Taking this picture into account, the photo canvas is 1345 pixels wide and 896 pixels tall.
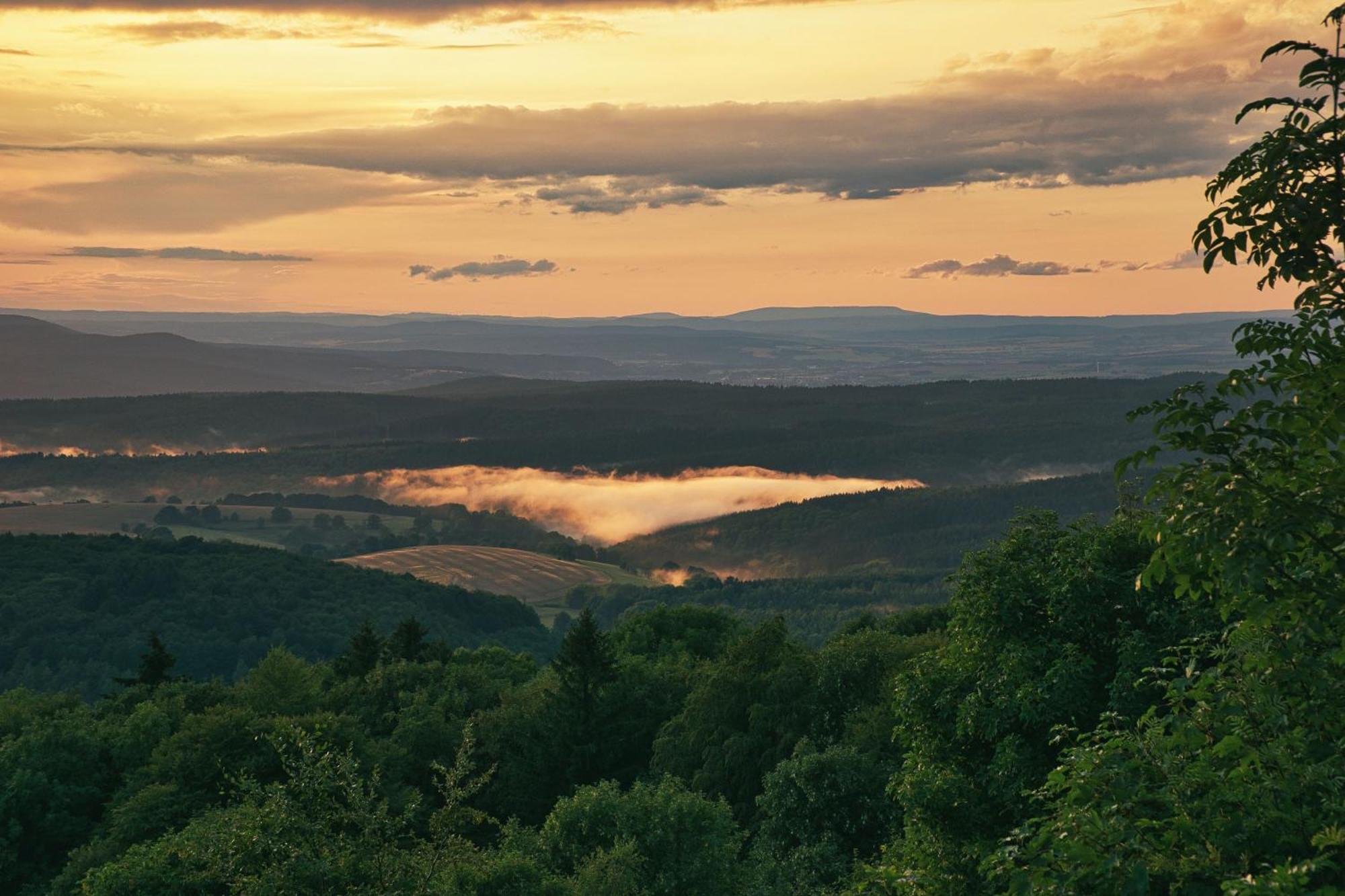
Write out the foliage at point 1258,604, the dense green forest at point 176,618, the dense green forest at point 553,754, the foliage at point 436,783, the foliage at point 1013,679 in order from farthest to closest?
1. the dense green forest at point 176,618
2. the foliage at point 436,783
3. the dense green forest at point 553,754
4. the foliage at point 1013,679
5. the foliage at point 1258,604

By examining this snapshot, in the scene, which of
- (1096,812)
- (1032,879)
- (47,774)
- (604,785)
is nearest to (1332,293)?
(1096,812)

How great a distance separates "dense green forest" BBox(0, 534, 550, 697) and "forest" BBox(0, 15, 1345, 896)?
92.4 meters

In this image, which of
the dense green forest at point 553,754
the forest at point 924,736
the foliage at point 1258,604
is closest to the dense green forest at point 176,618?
the dense green forest at point 553,754

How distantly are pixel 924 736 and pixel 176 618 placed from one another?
17112 centimetres

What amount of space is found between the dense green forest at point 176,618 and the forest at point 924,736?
303 ft

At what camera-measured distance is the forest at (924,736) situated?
1426 cm

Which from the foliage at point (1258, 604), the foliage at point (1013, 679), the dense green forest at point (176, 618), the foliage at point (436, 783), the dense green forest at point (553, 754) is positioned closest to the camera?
the foliage at point (1258, 604)

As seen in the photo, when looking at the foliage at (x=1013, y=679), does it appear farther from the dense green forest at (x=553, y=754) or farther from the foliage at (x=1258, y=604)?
the foliage at (x=1258, y=604)

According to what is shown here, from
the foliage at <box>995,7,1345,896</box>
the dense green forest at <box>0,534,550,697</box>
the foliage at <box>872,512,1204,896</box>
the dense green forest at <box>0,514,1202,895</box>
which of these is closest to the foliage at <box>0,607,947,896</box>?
the dense green forest at <box>0,514,1202,895</box>

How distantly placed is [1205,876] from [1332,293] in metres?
7.26

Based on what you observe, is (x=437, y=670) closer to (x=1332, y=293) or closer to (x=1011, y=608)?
(x=1011, y=608)

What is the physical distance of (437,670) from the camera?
270 feet

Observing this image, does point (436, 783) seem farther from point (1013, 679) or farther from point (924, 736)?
point (1013, 679)

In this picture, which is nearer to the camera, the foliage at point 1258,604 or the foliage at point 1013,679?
the foliage at point 1258,604
